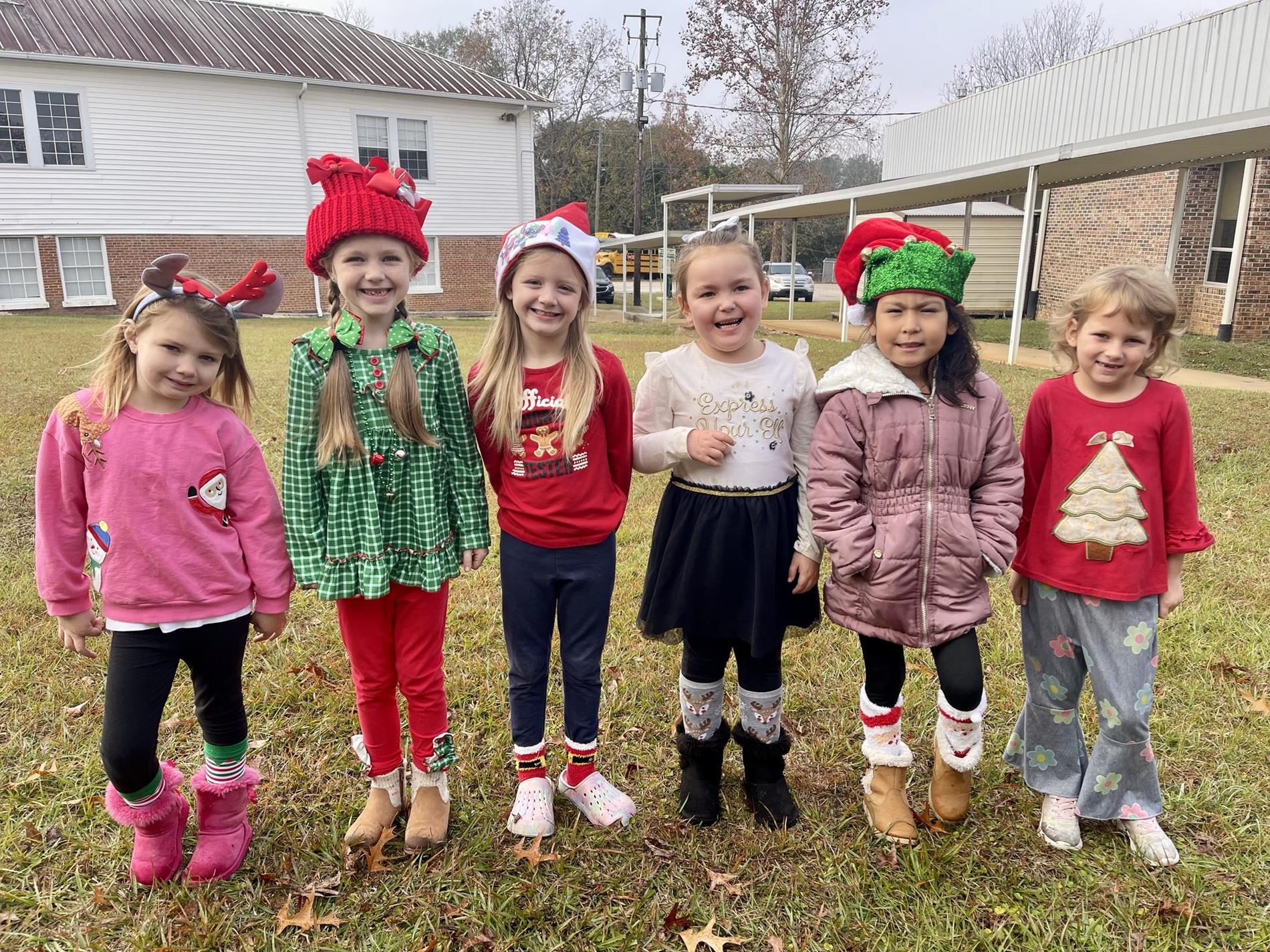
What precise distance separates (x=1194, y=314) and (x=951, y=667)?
16.4 meters

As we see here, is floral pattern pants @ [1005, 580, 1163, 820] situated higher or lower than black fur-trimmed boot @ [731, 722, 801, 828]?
higher

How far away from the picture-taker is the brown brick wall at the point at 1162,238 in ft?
44.7

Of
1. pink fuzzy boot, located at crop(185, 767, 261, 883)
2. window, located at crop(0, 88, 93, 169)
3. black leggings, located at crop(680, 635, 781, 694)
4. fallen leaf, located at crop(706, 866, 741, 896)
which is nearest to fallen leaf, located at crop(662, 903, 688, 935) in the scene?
fallen leaf, located at crop(706, 866, 741, 896)

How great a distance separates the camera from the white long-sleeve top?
8.43ft

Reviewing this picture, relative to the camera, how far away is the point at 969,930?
7.57ft

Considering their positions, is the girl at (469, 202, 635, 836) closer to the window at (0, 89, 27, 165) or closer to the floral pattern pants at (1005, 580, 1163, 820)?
the floral pattern pants at (1005, 580, 1163, 820)

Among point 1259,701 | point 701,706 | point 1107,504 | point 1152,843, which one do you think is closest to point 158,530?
point 701,706

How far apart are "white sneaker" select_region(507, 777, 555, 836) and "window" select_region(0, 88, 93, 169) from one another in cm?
2190

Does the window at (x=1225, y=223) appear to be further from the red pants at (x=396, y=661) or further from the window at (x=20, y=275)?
the window at (x=20, y=275)

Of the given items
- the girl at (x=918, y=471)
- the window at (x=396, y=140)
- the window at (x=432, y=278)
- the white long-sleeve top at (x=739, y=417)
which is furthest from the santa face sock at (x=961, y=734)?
the window at (x=432, y=278)

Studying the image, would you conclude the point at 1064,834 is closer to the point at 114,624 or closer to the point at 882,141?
the point at 114,624

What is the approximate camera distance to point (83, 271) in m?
19.8

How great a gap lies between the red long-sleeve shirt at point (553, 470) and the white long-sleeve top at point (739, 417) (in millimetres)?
123

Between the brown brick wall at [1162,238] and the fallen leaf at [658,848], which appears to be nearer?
the fallen leaf at [658,848]
